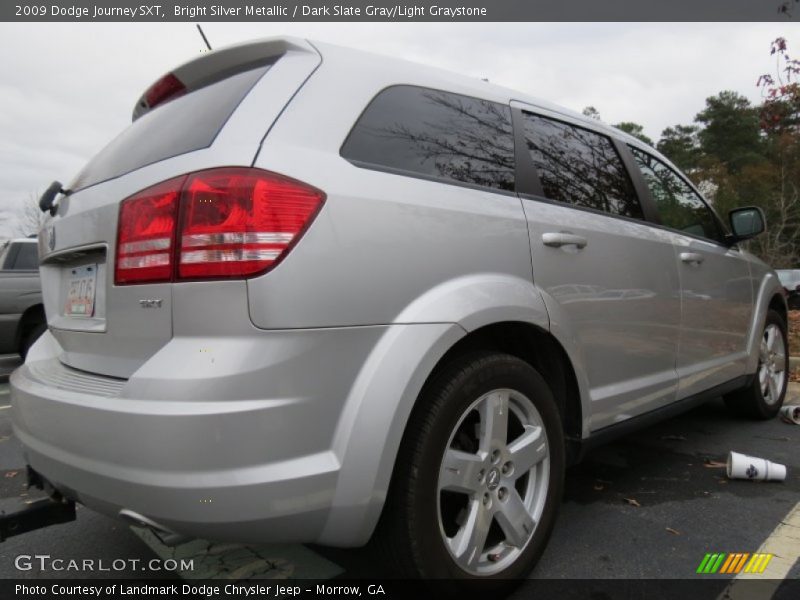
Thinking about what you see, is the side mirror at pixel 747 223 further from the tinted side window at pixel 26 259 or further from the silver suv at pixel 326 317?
the tinted side window at pixel 26 259

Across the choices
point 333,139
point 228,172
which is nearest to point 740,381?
point 333,139

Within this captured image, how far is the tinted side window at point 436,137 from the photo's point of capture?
1733 millimetres

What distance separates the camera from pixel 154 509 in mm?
1385

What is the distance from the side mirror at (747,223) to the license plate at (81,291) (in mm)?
3667

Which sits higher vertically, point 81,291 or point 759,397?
point 81,291

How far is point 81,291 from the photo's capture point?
1858 mm

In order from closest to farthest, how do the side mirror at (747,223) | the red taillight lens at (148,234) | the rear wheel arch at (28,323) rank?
1. the red taillight lens at (148,234)
2. the side mirror at (747,223)
3. the rear wheel arch at (28,323)

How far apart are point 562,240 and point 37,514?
1984 mm

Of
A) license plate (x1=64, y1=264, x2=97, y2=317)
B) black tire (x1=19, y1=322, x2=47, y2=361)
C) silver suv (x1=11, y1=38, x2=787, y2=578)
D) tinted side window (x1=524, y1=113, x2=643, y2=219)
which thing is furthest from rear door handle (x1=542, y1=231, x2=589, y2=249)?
black tire (x1=19, y1=322, x2=47, y2=361)

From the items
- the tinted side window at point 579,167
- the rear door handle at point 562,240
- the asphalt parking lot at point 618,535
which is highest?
the tinted side window at point 579,167

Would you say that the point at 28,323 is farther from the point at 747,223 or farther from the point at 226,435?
the point at 747,223

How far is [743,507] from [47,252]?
125 inches

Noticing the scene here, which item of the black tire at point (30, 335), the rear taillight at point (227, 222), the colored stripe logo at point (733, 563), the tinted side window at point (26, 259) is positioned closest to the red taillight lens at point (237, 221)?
the rear taillight at point (227, 222)

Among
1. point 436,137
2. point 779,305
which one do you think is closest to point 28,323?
point 436,137
